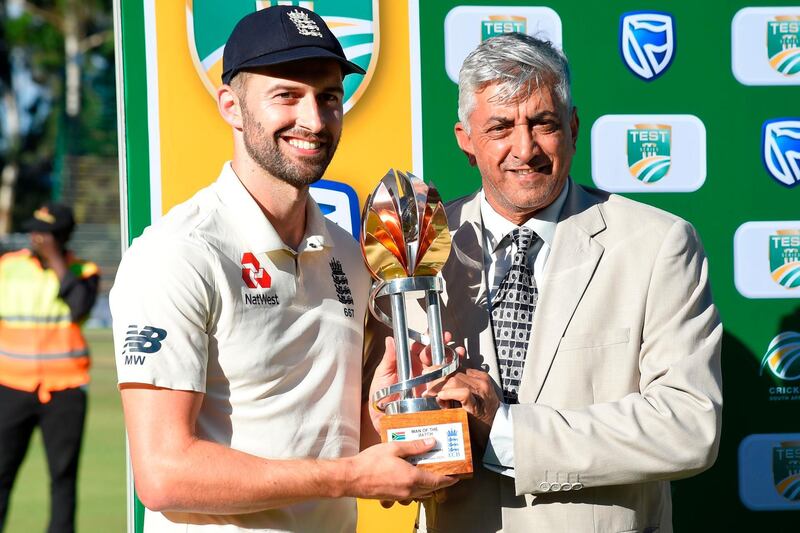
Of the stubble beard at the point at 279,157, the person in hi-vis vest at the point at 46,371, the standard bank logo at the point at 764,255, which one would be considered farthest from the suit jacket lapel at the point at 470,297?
the person in hi-vis vest at the point at 46,371

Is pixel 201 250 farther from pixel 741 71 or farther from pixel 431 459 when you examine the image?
pixel 741 71

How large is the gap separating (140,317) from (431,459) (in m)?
0.71

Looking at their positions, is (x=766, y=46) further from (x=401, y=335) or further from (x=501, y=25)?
(x=401, y=335)

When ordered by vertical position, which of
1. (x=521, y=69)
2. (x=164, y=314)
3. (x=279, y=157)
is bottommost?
(x=164, y=314)

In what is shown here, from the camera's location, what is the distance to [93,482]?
860cm

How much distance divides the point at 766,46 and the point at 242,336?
6.93 ft

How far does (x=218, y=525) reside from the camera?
232cm

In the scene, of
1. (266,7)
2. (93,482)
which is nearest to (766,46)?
(266,7)

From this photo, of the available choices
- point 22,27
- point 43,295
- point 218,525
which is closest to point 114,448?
point 43,295

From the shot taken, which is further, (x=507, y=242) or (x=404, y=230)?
(x=507, y=242)

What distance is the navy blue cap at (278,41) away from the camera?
7.65 ft

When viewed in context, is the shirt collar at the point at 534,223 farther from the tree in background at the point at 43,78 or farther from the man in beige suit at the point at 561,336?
the tree in background at the point at 43,78

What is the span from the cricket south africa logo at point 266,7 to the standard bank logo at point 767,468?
1760 mm

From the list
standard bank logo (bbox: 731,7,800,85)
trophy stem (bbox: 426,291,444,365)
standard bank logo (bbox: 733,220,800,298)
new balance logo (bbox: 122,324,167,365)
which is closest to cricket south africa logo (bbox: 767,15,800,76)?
standard bank logo (bbox: 731,7,800,85)
